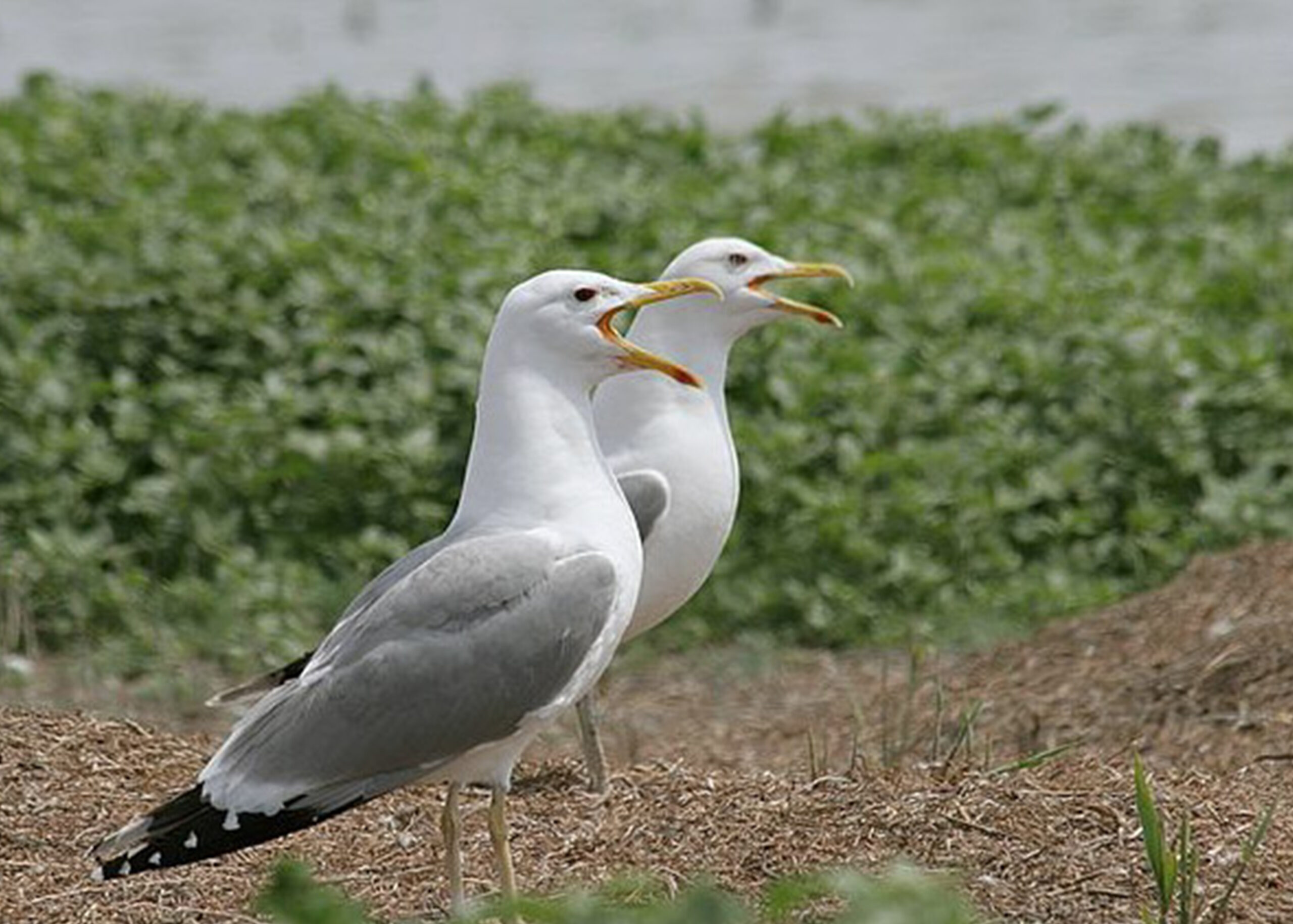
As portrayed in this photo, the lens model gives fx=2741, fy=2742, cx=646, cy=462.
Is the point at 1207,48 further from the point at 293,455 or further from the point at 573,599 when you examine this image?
the point at 573,599

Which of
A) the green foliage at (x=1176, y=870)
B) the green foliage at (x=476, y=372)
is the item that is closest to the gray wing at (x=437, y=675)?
the green foliage at (x=1176, y=870)

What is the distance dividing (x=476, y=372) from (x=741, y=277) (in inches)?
102

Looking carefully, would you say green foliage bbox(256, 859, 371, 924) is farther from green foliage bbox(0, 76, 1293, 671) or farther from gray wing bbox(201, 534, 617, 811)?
green foliage bbox(0, 76, 1293, 671)

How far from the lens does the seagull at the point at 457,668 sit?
4.61 metres

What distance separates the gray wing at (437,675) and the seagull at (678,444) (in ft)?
3.51

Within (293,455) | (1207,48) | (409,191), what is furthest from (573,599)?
(1207,48)

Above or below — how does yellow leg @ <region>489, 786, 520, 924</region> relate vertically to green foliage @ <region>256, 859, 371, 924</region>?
below

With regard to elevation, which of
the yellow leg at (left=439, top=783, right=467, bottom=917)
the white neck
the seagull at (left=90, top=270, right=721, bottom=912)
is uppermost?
the white neck

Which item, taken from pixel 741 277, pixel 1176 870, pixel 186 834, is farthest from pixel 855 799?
pixel 741 277

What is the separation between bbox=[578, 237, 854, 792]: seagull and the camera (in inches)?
238

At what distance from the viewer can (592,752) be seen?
584cm

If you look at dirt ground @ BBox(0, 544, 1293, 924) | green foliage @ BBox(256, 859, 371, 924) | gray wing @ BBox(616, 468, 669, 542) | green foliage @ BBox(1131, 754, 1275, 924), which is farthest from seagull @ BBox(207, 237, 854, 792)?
green foliage @ BBox(256, 859, 371, 924)

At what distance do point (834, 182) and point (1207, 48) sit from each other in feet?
26.1

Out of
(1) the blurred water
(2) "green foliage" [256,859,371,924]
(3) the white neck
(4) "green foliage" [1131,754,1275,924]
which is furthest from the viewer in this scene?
(1) the blurred water
